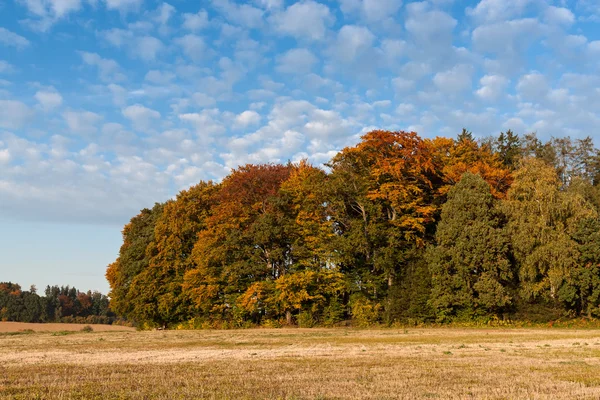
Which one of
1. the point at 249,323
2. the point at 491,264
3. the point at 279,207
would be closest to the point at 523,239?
the point at 491,264

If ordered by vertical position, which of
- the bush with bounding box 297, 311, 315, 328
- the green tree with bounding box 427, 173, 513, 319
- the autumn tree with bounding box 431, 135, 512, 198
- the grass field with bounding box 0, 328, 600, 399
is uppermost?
the autumn tree with bounding box 431, 135, 512, 198

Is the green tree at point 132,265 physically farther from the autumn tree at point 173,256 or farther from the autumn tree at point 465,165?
the autumn tree at point 465,165

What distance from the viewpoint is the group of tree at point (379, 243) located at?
147 feet

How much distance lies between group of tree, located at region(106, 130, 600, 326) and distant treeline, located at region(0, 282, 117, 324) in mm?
67629

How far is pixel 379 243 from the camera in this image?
50.6 meters

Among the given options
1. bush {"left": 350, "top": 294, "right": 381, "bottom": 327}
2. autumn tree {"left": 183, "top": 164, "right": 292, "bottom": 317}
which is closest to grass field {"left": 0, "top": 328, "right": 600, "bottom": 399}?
bush {"left": 350, "top": 294, "right": 381, "bottom": 327}

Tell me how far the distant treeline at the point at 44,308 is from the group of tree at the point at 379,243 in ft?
222

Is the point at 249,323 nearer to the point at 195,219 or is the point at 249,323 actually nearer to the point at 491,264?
the point at 195,219

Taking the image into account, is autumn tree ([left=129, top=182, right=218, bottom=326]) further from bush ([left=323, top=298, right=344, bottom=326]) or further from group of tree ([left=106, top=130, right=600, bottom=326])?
→ bush ([left=323, top=298, right=344, bottom=326])

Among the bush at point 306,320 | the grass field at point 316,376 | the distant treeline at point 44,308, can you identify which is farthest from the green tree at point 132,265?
the distant treeline at point 44,308

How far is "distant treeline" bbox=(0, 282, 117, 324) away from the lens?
4724 inches

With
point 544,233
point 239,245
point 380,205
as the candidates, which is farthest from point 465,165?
point 239,245

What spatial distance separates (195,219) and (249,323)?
49.4 ft

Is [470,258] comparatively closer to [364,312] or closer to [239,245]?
[364,312]
